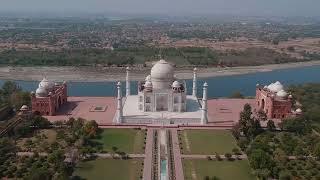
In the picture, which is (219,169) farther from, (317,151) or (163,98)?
(163,98)

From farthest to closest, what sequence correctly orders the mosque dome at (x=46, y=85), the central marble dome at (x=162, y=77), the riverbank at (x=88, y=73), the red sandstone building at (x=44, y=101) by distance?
the riverbank at (x=88, y=73) → the mosque dome at (x=46, y=85) → the central marble dome at (x=162, y=77) → the red sandstone building at (x=44, y=101)

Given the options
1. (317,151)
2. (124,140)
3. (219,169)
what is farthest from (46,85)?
(317,151)

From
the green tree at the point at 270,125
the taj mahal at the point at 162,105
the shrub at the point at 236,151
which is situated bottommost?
the shrub at the point at 236,151

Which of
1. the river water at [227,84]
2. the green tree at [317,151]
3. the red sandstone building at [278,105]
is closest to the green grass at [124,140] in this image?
the green tree at [317,151]

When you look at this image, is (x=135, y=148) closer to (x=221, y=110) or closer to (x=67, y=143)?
(x=67, y=143)

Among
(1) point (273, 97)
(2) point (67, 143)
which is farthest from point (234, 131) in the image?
(2) point (67, 143)

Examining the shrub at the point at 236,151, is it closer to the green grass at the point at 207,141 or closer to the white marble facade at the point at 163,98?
the green grass at the point at 207,141

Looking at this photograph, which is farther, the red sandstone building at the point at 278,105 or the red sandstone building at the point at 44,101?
the red sandstone building at the point at 278,105

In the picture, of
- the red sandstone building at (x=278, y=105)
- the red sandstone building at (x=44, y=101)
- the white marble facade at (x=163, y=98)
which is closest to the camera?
the white marble facade at (x=163, y=98)
